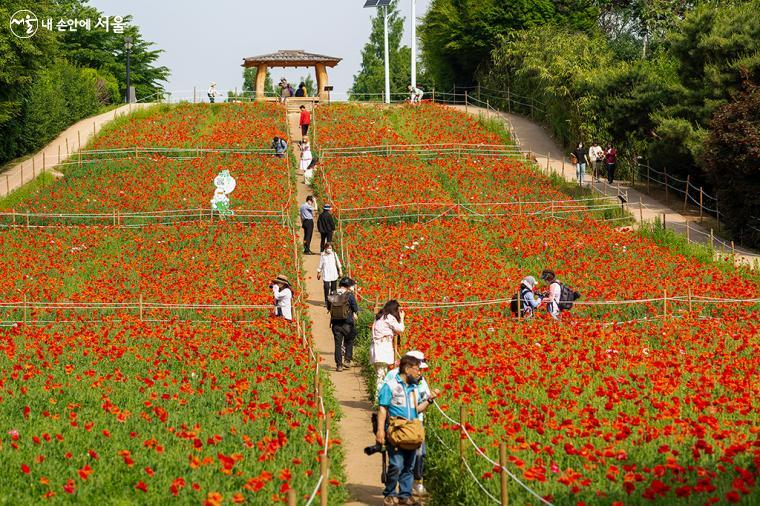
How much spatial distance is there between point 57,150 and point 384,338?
3736 cm

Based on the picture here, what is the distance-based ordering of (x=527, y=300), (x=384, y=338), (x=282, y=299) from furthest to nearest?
(x=527, y=300) < (x=282, y=299) < (x=384, y=338)

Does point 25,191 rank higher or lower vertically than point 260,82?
lower

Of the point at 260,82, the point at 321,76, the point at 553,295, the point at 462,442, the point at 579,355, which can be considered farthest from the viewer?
the point at 321,76

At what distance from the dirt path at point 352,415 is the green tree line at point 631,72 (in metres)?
14.0

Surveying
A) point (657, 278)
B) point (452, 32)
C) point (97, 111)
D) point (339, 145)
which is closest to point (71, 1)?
point (97, 111)

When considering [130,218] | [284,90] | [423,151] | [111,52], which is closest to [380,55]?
[111,52]

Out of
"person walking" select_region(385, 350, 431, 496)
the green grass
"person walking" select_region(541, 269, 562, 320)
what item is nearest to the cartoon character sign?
the green grass

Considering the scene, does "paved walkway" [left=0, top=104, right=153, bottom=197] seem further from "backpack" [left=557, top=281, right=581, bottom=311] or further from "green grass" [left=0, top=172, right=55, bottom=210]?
"backpack" [left=557, top=281, right=581, bottom=311]

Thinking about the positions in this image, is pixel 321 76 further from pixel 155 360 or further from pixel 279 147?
pixel 155 360

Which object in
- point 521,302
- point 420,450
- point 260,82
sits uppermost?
point 260,82

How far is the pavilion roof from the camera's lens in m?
60.9

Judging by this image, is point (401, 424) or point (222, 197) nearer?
point (401, 424)

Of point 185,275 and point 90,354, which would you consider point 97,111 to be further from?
point 90,354

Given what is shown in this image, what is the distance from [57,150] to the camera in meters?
50.8
